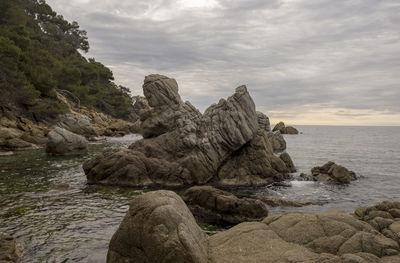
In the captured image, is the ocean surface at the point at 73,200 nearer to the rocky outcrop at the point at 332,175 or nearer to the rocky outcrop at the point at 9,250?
the rocky outcrop at the point at 9,250

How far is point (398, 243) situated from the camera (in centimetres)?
910

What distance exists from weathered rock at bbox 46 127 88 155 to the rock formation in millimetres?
30454

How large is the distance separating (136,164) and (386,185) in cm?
2447

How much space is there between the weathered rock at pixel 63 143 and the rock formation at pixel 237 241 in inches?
1199

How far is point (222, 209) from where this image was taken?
52.5 ft

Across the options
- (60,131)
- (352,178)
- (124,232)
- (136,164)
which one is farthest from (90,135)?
(124,232)

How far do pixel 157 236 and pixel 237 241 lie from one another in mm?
3019

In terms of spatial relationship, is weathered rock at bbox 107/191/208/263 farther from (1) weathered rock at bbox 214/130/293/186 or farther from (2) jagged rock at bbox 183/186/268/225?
(1) weathered rock at bbox 214/130/293/186

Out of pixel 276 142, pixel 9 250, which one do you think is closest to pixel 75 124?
pixel 276 142

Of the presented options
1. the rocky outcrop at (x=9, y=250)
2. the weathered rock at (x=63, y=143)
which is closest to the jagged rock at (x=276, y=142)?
the weathered rock at (x=63, y=143)

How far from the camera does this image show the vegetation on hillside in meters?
43.2

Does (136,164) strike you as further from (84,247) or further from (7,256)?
(7,256)

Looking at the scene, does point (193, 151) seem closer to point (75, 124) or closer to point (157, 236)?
point (157, 236)

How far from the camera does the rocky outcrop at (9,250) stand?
32.2ft
